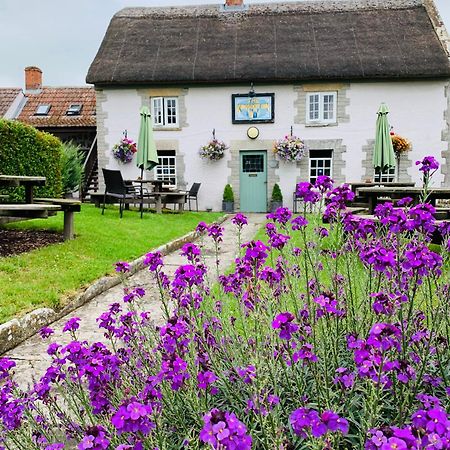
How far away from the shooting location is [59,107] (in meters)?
20.6

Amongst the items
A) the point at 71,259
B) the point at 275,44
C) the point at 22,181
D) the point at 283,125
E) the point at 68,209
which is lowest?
the point at 71,259

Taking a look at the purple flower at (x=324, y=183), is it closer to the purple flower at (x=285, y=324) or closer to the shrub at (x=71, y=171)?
the purple flower at (x=285, y=324)

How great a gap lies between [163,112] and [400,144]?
25.2ft

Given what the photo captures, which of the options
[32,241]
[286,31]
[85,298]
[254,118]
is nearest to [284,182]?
[254,118]

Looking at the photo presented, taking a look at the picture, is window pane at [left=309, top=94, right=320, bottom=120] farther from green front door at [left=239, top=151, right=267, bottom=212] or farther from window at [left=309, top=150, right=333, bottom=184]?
green front door at [left=239, top=151, right=267, bottom=212]

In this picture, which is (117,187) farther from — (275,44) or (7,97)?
(7,97)

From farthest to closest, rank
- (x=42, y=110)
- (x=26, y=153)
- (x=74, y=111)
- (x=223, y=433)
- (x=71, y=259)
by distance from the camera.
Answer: (x=42, y=110) → (x=74, y=111) → (x=26, y=153) → (x=71, y=259) → (x=223, y=433)

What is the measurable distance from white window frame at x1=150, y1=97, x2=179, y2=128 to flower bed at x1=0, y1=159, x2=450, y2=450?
13.4m

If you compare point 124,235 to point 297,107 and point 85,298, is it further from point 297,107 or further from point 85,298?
point 297,107

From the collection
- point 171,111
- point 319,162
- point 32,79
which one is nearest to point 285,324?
point 319,162

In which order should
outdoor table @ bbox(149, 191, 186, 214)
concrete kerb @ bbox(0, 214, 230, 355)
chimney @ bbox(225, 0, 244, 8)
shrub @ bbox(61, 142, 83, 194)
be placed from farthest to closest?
chimney @ bbox(225, 0, 244, 8)
shrub @ bbox(61, 142, 83, 194)
outdoor table @ bbox(149, 191, 186, 214)
concrete kerb @ bbox(0, 214, 230, 355)

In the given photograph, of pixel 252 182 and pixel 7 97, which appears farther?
pixel 7 97

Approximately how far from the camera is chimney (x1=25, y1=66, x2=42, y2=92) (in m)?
22.0

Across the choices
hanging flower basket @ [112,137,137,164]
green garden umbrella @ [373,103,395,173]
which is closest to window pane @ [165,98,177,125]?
hanging flower basket @ [112,137,137,164]
